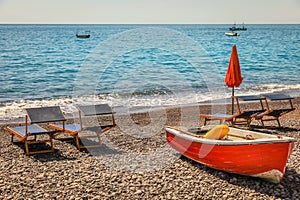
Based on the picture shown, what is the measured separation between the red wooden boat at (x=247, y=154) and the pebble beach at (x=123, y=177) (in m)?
0.19

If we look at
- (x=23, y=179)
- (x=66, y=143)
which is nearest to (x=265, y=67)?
(x=66, y=143)

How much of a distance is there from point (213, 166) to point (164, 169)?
1.01 metres

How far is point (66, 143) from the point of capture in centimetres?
1034

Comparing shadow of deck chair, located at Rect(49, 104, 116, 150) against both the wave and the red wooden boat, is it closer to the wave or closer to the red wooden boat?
the red wooden boat

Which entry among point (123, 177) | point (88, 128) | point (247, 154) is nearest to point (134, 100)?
point (88, 128)

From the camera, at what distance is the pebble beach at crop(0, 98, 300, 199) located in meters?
6.98

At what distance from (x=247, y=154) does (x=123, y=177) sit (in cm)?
243

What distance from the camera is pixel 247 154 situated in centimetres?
746

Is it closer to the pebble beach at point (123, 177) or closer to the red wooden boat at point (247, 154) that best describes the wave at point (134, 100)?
the pebble beach at point (123, 177)

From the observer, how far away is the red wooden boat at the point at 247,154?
7.20 meters

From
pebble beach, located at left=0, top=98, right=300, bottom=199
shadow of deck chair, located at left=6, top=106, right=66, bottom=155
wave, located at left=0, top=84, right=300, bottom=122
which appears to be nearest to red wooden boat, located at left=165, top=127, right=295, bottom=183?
pebble beach, located at left=0, top=98, right=300, bottom=199

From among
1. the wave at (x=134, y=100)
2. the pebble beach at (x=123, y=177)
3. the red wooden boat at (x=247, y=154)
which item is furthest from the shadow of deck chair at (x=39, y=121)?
the wave at (x=134, y=100)

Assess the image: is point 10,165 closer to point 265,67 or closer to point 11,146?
point 11,146

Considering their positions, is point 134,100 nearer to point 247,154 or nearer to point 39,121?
point 39,121
